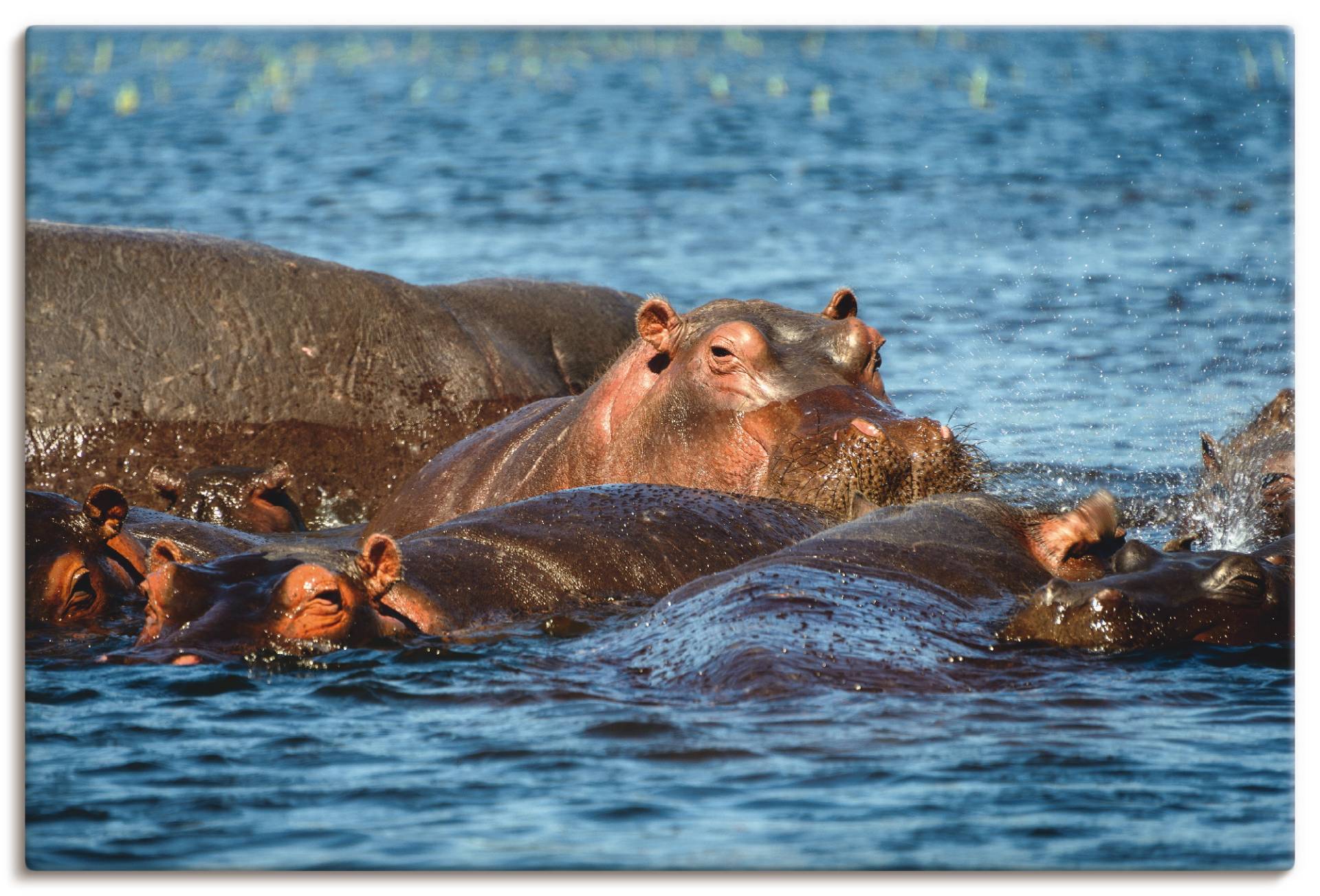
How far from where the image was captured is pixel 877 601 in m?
6.17

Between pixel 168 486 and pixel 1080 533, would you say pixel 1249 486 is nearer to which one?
pixel 1080 533

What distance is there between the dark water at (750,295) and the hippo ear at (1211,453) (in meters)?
0.41

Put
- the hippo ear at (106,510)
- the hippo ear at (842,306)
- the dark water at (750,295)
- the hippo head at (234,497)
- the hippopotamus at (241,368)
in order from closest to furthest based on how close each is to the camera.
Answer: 1. the dark water at (750,295)
2. the hippo ear at (106,510)
3. the hippo ear at (842,306)
4. the hippo head at (234,497)
5. the hippopotamus at (241,368)

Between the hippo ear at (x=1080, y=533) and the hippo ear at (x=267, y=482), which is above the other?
the hippo ear at (x=1080, y=533)

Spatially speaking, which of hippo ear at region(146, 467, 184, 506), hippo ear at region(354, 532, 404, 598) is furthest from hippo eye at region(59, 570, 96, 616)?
hippo ear at region(146, 467, 184, 506)

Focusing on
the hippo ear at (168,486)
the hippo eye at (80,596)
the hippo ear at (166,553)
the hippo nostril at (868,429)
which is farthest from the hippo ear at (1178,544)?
the hippo ear at (168,486)

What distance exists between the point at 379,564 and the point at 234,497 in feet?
13.6

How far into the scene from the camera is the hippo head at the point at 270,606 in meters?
6.12

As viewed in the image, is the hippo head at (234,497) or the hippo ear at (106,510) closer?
the hippo ear at (106,510)

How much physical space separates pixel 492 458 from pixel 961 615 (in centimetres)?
390

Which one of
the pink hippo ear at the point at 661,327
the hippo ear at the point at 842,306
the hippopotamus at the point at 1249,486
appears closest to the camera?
the hippopotamus at the point at 1249,486

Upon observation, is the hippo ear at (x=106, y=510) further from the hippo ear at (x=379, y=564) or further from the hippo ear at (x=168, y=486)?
the hippo ear at (x=168, y=486)

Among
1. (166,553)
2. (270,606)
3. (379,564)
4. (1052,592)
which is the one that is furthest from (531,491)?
(1052,592)

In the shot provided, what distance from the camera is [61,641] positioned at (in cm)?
684
